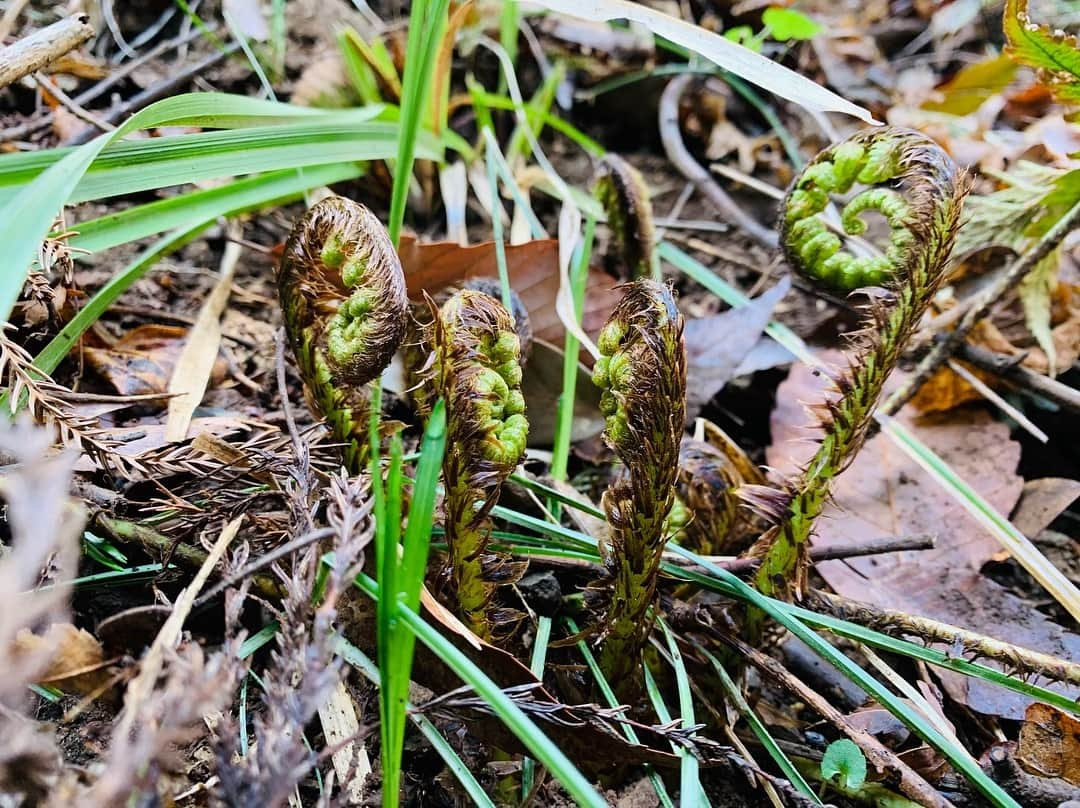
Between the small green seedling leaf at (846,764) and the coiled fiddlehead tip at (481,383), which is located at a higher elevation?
the coiled fiddlehead tip at (481,383)

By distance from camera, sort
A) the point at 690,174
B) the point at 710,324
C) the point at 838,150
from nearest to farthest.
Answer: the point at 838,150 < the point at 710,324 < the point at 690,174

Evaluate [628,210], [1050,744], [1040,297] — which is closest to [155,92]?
[628,210]

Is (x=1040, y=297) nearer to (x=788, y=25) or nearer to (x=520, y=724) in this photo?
(x=788, y=25)

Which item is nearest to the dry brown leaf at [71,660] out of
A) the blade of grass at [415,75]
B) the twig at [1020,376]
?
the blade of grass at [415,75]

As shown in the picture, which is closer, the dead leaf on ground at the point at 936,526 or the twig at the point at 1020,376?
the dead leaf on ground at the point at 936,526

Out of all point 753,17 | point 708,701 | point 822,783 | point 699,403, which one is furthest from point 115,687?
point 753,17

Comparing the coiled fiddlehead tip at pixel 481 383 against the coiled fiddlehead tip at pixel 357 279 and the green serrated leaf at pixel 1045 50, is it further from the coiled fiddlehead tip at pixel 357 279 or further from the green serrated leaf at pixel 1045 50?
the green serrated leaf at pixel 1045 50

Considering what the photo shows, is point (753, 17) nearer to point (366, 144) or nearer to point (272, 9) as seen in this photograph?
point (272, 9)
